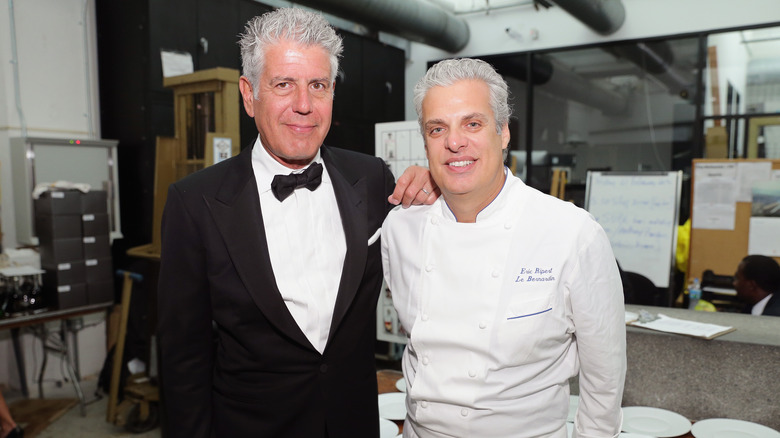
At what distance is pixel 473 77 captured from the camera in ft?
4.06

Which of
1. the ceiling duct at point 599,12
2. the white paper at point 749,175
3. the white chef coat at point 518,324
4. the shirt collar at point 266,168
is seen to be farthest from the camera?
the ceiling duct at point 599,12

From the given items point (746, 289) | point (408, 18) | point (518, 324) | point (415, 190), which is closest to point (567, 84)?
point (408, 18)

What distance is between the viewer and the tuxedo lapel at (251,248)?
1291mm

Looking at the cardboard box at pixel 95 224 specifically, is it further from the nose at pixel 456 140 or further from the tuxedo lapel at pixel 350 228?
the nose at pixel 456 140

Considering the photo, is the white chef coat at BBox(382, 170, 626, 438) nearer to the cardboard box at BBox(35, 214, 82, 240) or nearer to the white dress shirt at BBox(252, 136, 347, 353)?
the white dress shirt at BBox(252, 136, 347, 353)

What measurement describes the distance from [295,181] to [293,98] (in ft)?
0.68

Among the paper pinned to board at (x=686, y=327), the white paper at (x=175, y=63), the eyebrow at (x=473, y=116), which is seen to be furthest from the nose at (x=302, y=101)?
the white paper at (x=175, y=63)

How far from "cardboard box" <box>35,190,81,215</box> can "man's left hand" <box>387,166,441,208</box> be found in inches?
124

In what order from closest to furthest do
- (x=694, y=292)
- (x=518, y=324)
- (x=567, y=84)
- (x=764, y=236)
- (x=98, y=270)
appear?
(x=518, y=324) → (x=98, y=270) → (x=694, y=292) → (x=764, y=236) → (x=567, y=84)

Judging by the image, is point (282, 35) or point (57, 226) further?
point (57, 226)

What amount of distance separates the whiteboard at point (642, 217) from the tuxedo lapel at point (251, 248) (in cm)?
391

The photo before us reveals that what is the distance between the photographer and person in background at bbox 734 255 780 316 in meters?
3.54

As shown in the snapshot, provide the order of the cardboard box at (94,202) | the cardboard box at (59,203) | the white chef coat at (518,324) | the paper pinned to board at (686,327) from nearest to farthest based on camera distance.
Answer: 1. the white chef coat at (518,324)
2. the paper pinned to board at (686,327)
3. the cardboard box at (59,203)
4. the cardboard box at (94,202)

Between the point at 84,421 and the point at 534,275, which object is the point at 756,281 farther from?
the point at 84,421
